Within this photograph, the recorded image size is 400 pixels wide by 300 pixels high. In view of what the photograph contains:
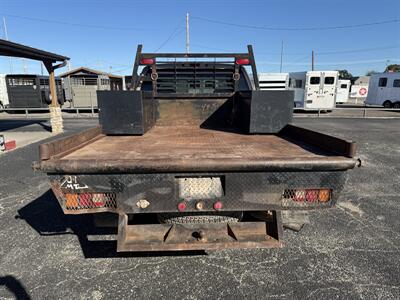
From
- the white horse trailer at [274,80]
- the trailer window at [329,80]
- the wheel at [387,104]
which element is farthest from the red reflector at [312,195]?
the wheel at [387,104]

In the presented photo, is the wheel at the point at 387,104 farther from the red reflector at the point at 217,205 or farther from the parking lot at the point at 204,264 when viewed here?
the red reflector at the point at 217,205

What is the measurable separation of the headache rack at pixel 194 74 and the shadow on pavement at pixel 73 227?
270cm

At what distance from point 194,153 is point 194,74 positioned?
3190mm

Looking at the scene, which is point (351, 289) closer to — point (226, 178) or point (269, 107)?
point (226, 178)

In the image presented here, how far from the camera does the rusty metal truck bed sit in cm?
207

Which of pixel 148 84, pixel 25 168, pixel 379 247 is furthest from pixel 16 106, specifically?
pixel 379 247

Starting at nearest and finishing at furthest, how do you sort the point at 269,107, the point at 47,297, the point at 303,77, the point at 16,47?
1. the point at 47,297
2. the point at 269,107
3. the point at 16,47
4. the point at 303,77

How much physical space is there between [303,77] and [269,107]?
17.6 meters

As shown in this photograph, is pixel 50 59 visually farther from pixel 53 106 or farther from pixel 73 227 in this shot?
pixel 73 227

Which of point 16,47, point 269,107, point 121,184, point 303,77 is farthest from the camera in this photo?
point 303,77

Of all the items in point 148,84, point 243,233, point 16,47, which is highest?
point 16,47

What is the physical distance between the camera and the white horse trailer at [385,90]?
22453mm

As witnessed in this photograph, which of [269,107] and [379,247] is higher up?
[269,107]

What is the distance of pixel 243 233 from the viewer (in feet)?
7.97
